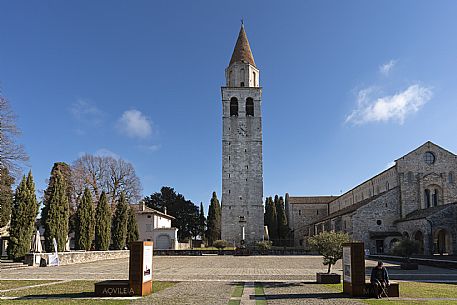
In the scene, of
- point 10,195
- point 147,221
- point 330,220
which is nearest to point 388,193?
point 330,220

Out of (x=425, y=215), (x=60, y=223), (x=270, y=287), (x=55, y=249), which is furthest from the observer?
(x=425, y=215)

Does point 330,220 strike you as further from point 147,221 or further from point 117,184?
point 117,184

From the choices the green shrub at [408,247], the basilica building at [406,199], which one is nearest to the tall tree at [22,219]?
the green shrub at [408,247]

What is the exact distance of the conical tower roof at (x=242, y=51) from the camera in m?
55.8

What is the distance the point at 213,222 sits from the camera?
231 ft

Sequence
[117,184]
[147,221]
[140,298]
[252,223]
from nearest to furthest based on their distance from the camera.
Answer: [140,298]
[117,184]
[252,223]
[147,221]

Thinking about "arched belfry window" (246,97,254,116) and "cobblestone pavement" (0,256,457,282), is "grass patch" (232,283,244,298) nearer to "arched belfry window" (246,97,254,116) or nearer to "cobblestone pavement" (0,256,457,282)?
"cobblestone pavement" (0,256,457,282)

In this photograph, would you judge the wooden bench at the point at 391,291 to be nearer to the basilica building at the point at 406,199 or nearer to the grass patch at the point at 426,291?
the grass patch at the point at 426,291

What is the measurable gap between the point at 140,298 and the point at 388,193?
38.9 m

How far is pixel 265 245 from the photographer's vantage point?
148 feet

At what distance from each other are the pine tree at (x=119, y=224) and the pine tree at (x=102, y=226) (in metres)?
3.61

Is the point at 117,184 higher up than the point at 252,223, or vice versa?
the point at 117,184

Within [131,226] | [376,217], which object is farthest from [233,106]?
[376,217]

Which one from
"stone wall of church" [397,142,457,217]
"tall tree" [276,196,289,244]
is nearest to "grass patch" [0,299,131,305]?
"stone wall of church" [397,142,457,217]
